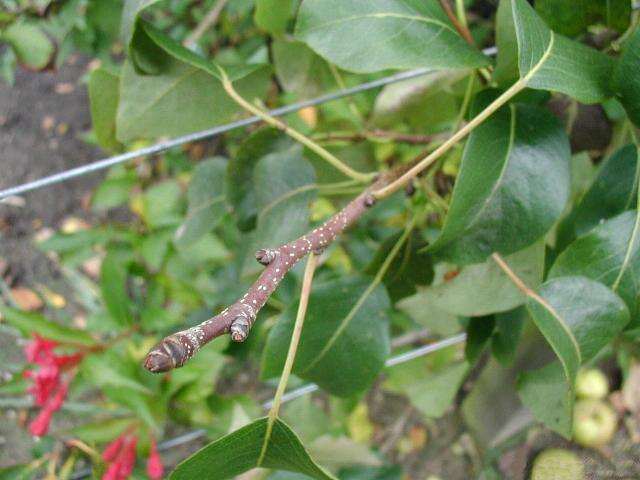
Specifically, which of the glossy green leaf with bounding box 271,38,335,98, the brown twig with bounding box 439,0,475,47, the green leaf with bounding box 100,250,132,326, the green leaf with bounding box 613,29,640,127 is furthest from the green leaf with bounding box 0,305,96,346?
the green leaf with bounding box 613,29,640,127

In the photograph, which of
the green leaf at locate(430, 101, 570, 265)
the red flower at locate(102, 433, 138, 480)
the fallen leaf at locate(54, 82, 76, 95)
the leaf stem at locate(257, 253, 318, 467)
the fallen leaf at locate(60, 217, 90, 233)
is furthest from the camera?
the fallen leaf at locate(54, 82, 76, 95)

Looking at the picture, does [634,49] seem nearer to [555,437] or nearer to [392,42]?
[392,42]

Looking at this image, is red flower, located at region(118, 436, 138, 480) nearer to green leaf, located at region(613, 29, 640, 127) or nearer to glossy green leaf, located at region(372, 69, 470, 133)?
glossy green leaf, located at region(372, 69, 470, 133)

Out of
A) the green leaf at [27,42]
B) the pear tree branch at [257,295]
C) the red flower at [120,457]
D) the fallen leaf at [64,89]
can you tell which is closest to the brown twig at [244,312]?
the pear tree branch at [257,295]

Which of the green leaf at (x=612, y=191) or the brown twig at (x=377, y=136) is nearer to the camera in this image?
the green leaf at (x=612, y=191)

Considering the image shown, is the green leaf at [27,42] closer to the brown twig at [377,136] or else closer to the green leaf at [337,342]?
the brown twig at [377,136]

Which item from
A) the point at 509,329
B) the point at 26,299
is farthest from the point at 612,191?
the point at 26,299
